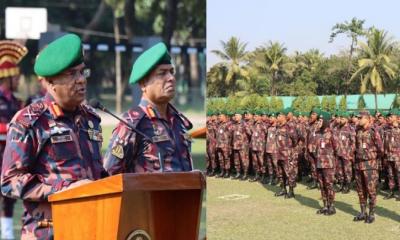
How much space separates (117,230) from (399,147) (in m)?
2.73

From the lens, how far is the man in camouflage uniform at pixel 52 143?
7.90ft

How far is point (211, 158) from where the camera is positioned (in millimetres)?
4586

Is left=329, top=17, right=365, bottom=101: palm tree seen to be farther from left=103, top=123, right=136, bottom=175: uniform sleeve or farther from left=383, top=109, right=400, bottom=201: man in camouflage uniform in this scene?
left=103, top=123, right=136, bottom=175: uniform sleeve

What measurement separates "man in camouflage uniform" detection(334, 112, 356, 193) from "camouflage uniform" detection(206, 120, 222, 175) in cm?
70

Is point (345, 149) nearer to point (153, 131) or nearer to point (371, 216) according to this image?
point (371, 216)

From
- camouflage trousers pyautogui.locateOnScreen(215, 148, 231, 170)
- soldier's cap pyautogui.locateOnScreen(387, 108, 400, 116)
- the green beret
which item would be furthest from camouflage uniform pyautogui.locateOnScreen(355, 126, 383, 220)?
the green beret

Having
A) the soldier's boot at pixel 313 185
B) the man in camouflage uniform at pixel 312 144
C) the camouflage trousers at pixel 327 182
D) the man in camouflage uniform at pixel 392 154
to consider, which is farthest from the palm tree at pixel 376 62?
the soldier's boot at pixel 313 185

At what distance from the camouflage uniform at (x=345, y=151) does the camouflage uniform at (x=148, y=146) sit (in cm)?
136

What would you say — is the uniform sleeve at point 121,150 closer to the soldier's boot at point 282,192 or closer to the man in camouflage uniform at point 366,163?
the soldier's boot at point 282,192

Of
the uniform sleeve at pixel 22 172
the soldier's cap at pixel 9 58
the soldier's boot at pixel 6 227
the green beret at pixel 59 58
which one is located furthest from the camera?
the soldier's cap at pixel 9 58

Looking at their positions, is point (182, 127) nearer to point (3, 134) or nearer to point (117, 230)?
point (117, 230)

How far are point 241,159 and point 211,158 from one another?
217 millimetres

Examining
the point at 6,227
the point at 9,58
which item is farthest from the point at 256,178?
the point at 9,58

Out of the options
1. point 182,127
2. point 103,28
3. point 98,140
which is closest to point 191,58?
point 103,28
